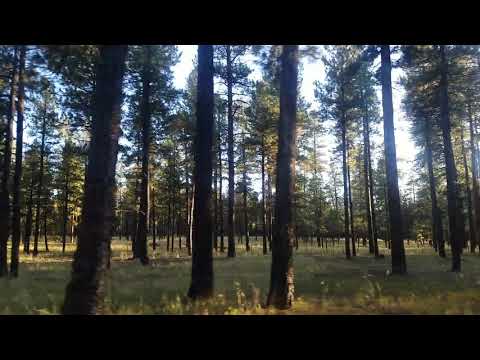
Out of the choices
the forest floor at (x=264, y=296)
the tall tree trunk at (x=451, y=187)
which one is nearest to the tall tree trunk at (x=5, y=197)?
the forest floor at (x=264, y=296)

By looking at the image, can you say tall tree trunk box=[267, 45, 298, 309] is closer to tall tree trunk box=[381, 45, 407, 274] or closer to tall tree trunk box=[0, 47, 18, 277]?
tall tree trunk box=[381, 45, 407, 274]

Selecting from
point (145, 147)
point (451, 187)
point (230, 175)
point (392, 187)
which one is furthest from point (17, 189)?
point (451, 187)

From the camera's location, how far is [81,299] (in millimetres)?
5723

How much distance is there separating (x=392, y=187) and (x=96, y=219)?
12.0 meters

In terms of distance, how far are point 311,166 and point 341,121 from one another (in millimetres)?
5305

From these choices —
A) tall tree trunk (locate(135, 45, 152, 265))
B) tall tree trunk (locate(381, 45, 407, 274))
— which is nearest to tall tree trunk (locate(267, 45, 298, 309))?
tall tree trunk (locate(381, 45, 407, 274))

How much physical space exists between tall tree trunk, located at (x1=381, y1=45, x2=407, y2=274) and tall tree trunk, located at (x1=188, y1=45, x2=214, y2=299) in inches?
344

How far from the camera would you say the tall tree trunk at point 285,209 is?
709 cm

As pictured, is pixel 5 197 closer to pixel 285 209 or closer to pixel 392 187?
pixel 285 209

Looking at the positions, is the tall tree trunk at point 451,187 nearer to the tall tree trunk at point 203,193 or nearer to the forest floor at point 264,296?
the forest floor at point 264,296

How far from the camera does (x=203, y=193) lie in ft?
28.2

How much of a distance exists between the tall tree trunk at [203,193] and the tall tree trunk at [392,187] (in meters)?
8.73
